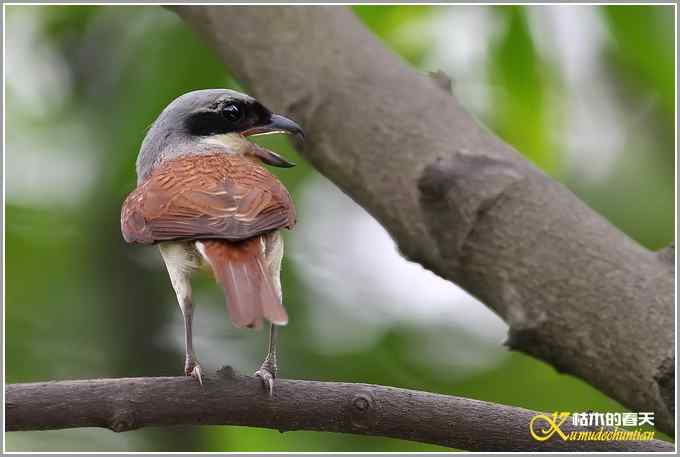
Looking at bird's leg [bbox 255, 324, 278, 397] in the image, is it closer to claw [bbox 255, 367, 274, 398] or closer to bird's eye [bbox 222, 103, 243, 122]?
claw [bbox 255, 367, 274, 398]

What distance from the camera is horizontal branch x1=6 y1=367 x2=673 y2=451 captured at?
2.80 metres

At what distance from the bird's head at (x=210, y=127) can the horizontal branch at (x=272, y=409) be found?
1070mm

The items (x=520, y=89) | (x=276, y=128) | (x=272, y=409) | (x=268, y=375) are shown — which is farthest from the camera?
(x=520, y=89)

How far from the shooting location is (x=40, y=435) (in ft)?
16.6

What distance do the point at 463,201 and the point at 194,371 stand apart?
1392 millimetres

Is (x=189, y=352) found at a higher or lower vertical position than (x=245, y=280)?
lower

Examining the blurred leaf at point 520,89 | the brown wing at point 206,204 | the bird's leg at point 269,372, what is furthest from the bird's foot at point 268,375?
the blurred leaf at point 520,89

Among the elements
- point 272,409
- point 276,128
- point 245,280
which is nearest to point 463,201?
point 276,128

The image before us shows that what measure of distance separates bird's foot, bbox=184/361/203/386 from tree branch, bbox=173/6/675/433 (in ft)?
3.90

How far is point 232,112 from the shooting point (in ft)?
12.7

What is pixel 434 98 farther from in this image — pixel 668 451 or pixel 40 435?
pixel 40 435

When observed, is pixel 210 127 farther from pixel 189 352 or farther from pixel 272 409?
pixel 272 409

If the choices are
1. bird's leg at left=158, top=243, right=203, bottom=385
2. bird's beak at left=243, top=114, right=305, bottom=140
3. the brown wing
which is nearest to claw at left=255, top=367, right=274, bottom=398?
bird's leg at left=158, top=243, right=203, bottom=385

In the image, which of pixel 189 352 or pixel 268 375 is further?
pixel 189 352
